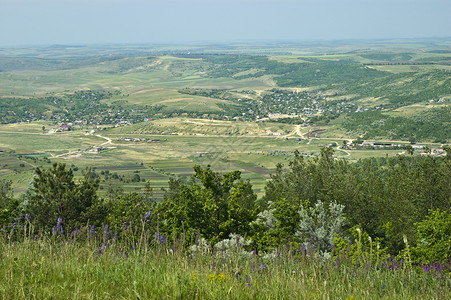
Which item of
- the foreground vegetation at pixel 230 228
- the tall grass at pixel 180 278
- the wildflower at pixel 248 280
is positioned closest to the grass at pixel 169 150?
the foreground vegetation at pixel 230 228

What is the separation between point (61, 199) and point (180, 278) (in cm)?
2276

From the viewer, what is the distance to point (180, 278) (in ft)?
14.8

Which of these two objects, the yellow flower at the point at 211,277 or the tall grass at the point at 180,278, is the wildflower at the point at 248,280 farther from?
the yellow flower at the point at 211,277

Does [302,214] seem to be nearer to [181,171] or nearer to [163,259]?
[163,259]

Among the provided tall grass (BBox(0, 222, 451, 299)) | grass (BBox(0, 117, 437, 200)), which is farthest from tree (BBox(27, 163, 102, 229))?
grass (BBox(0, 117, 437, 200))

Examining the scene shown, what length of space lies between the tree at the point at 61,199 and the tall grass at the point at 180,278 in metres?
19.6

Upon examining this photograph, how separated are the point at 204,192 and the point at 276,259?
18.4m

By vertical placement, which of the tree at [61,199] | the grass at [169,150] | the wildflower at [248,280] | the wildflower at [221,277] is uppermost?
the wildflower at [221,277]

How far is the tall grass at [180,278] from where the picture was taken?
14.0 ft

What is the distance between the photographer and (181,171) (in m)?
121

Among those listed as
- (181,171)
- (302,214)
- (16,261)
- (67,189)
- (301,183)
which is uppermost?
(16,261)

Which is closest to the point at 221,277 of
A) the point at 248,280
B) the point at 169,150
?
the point at 248,280

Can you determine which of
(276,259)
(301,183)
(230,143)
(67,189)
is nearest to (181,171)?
(230,143)

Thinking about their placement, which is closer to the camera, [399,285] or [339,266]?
[399,285]
